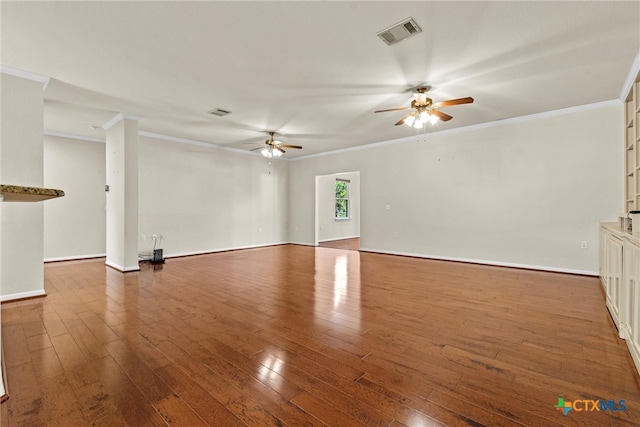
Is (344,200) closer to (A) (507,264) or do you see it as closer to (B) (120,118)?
(A) (507,264)

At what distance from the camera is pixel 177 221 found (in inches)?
264

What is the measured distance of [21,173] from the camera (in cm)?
344

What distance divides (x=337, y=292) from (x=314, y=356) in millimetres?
1672

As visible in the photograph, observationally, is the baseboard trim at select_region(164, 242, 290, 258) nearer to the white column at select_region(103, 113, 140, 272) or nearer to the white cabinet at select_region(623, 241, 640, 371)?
the white column at select_region(103, 113, 140, 272)

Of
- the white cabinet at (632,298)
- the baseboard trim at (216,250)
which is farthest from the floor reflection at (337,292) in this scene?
the baseboard trim at (216,250)

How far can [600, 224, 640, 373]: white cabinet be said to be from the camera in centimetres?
194

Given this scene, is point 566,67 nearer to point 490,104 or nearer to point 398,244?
point 490,104

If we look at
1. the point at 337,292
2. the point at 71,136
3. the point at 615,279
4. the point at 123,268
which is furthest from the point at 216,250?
the point at 615,279


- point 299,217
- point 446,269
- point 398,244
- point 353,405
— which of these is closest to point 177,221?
point 299,217

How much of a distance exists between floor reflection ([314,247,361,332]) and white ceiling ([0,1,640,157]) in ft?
8.80

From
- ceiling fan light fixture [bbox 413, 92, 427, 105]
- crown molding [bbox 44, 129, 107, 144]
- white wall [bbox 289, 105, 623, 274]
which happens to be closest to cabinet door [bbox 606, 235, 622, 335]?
white wall [bbox 289, 105, 623, 274]

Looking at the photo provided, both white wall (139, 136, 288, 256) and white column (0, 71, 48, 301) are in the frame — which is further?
white wall (139, 136, 288, 256)

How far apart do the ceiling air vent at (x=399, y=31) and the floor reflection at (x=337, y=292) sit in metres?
2.70

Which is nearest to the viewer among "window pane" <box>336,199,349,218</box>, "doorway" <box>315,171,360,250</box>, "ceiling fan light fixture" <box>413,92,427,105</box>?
"ceiling fan light fixture" <box>413,92,427,105</box>
